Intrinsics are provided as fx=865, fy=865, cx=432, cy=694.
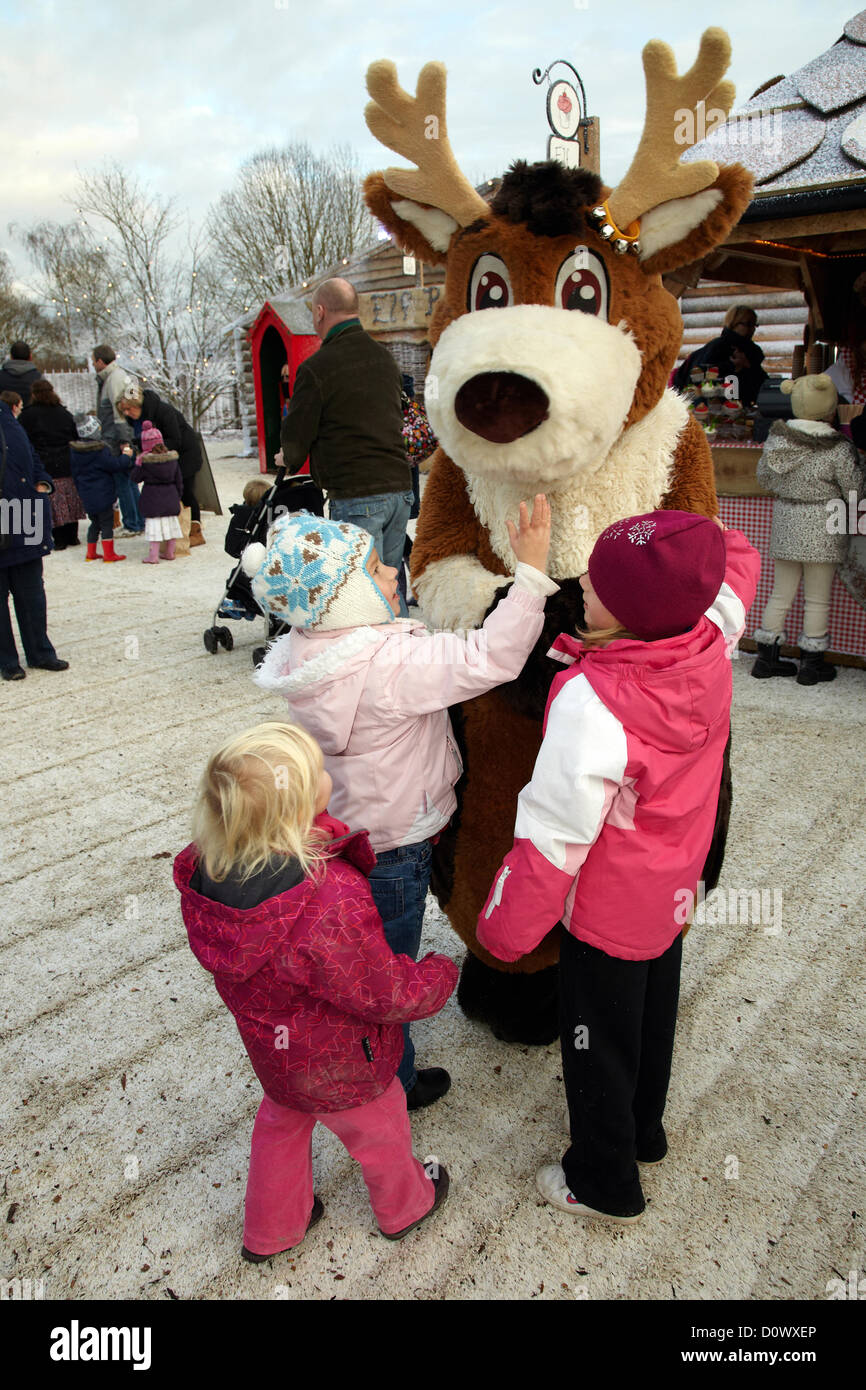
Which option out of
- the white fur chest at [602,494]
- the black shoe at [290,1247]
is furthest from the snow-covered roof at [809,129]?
the black shoe at [290,1247]

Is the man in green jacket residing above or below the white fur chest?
above

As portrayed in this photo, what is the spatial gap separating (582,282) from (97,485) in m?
8.26

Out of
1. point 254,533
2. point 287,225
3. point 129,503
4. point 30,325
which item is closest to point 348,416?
point 254,533

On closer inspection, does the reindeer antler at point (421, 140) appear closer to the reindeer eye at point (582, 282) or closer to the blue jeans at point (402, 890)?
the reindeer eye at point (582, 282)

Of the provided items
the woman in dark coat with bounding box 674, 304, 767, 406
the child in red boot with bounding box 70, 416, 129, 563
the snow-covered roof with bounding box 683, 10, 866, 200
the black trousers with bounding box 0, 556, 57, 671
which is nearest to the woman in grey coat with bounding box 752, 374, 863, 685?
the snow-covered roof with bounding box 683, 10, 866, 200

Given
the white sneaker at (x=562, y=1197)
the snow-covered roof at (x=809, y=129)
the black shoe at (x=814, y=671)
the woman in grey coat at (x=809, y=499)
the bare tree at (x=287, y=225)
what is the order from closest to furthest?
the white sneaker at (x=562, y=1197), the snow-covered roof at (x=809, y=129), the woman in grey coat at (x=809, y=499), the black shoe at (x=814, y=671), the bare tree at (x=287, y=225)

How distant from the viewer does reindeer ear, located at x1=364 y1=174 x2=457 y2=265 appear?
6.43 ft

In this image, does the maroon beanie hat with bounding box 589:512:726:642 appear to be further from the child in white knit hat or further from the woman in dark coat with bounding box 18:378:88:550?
the woman in dark coat with bounding box 18:378:88:550

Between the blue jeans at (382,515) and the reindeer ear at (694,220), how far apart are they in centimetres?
294

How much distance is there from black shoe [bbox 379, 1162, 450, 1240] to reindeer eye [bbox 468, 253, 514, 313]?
1.87m

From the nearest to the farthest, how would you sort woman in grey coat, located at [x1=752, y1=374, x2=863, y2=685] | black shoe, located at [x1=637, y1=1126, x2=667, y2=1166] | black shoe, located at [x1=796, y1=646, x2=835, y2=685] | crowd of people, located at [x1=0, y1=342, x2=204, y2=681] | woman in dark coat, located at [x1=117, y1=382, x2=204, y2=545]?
black shoe, located at [x1=637, y1=1126, x2=667, y2=1166] → woman in grey coat, located at [x1=752, y1=374, x2=863, y2=685] → black shoe, located at [x1=796, y1=646, x2=835, y2=685] → crowd of people, located at [x1=0, y1=342, x2=204, y2=681] → woman in dark coat, located at [x1=117, y1=382, x2=204, y2=545]

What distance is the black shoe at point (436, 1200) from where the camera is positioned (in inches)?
70.1

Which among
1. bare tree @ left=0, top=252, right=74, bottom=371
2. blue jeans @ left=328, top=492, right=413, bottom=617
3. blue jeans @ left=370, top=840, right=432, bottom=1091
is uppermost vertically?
bare tree @ left=0, top=252, right=74, bottom=371

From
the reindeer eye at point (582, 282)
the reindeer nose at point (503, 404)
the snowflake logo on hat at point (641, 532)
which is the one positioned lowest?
the snowflake logo on hat at point (641, 532)
